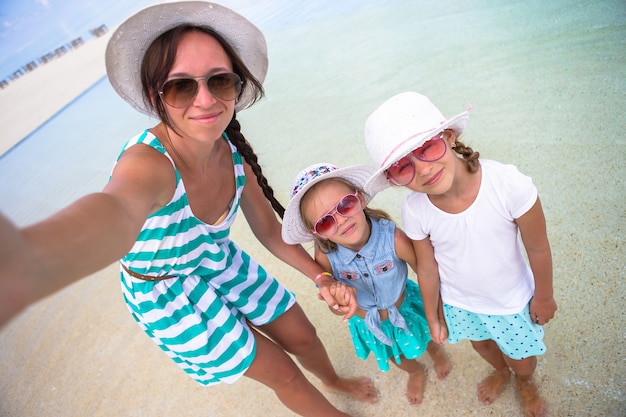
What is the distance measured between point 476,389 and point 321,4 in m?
11.4

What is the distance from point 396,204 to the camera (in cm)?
328

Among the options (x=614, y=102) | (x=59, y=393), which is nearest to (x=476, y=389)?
(x=614, y=102)

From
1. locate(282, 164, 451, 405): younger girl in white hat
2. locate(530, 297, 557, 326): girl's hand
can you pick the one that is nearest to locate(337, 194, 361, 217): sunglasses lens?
locate(282, 164, 451, 405): younger girl in white hat

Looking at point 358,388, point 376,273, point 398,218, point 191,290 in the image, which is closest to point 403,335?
point 376,273

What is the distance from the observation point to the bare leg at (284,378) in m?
1.77

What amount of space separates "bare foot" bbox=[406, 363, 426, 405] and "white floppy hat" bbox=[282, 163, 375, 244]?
105cm

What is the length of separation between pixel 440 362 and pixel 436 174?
4.23 ft

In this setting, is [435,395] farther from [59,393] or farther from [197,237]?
[59,393]

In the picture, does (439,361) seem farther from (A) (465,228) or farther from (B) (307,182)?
(B) (307,182)

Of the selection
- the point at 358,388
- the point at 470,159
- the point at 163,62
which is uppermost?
the point at 163,62

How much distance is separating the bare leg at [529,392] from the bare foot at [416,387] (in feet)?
1.61

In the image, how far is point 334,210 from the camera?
1.63 meters

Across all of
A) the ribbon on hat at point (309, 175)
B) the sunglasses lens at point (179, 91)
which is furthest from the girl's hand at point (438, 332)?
the sunglasses lens at point (179, 91)

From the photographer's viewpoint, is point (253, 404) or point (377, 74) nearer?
point (253, 404)
